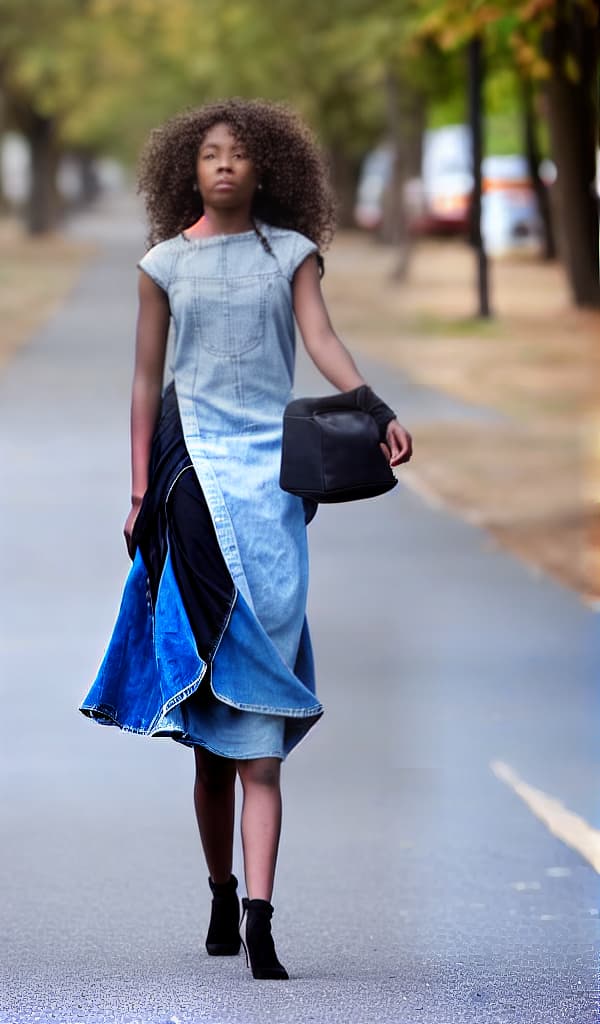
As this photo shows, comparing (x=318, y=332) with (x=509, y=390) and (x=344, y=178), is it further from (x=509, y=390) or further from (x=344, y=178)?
(x=344, y=178)

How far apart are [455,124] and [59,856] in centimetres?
7263

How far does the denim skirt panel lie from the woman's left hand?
395mm

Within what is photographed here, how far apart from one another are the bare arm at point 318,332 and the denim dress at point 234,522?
1.0 inches

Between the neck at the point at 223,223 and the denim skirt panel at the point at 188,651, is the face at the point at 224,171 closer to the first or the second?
the neck at the point at 223,223

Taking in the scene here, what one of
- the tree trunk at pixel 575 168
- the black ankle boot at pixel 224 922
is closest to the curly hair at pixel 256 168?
the black ankle boot at pixel 224 922

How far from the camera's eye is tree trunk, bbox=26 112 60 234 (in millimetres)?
54938

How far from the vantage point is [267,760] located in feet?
14.0

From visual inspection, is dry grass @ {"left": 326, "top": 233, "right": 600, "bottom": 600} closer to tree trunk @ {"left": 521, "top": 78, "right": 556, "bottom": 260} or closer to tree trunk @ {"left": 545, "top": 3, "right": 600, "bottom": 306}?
tree trunk @ {"left": 545, "top": 3, "right": 600, "bottom": 306}

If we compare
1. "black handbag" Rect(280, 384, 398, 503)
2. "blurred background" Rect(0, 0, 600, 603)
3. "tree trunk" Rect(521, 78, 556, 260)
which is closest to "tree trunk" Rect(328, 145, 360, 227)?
"blurred background" Rect(0, 0, 600, 603)

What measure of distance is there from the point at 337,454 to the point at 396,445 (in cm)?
12

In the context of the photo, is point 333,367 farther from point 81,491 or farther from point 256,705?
point 81,491

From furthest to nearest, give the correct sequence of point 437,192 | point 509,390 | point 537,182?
1. point 437,192
2. point 537,182
3. point 509,390

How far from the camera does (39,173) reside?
180ft

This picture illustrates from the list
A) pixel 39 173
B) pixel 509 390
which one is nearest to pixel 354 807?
pixel 509 390
